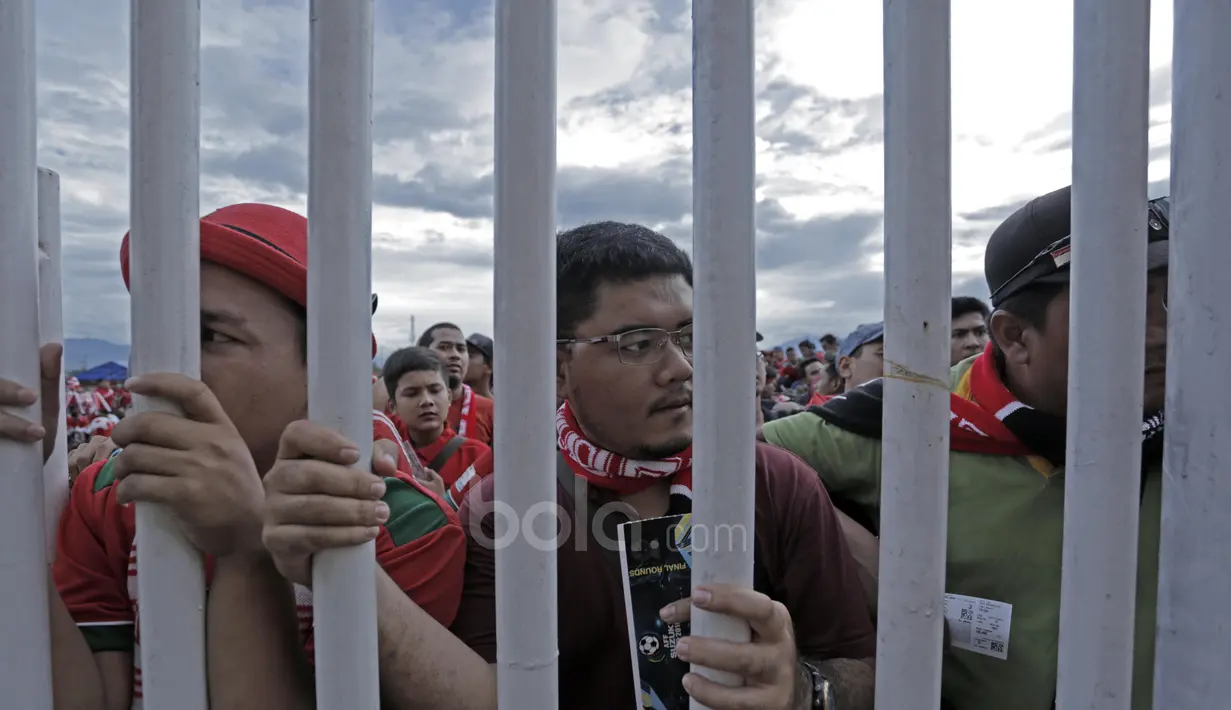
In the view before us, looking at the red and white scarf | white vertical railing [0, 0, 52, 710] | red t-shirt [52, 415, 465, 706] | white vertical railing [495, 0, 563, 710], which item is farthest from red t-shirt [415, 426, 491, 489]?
white vertical railing [495, 0, 563, 710]

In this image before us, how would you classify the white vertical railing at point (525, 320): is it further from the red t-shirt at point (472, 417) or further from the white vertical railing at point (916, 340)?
the red t-shirt at point (472, 417)

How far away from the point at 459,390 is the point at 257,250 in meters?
5.08

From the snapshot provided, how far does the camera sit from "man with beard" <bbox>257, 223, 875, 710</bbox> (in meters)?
0.84

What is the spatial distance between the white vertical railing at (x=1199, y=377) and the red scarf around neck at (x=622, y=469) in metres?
1.03

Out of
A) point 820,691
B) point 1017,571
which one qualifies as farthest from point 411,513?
point 1017,571

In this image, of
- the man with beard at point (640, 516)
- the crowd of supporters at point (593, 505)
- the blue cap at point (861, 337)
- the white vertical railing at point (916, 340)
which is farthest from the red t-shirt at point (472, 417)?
the white vertical railing at point (916, 340)

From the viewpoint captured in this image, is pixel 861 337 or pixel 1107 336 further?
pixel 861 337

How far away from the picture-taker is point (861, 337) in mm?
5141

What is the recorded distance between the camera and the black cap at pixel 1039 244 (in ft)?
5.15

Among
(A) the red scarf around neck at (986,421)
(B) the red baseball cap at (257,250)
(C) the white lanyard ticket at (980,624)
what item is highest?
(B) the red baseball cap at (257,250)

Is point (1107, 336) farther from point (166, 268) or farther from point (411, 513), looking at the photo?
point (411, 513)

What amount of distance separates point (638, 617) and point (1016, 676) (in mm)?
902

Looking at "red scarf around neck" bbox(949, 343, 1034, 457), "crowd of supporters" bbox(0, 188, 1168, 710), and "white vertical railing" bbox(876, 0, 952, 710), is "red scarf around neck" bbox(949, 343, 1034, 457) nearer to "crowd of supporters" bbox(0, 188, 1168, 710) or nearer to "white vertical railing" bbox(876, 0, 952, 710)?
"crowd of supporters" bbox(0, 188, 1168, 710)

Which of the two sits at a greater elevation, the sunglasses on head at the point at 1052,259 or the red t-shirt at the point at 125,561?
the sunglasses on head at the point at 1052,259
